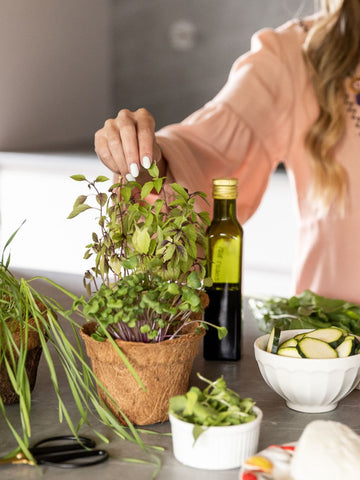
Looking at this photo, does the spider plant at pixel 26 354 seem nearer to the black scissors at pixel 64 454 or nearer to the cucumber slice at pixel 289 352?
the black scissors at pixel 64 454

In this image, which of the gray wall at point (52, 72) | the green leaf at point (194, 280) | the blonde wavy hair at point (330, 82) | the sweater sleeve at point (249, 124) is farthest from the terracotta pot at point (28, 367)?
the gray wall at point (52, 72)

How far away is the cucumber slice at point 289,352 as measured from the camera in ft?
2.90

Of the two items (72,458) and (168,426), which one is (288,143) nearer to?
(168,426)

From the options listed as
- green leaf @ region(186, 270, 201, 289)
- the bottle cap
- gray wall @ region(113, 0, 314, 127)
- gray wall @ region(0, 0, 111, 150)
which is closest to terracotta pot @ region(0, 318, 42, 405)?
green leaf @ region(186, 270, 201, 289)

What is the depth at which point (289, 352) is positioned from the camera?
0.89 meters

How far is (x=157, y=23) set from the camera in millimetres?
3789

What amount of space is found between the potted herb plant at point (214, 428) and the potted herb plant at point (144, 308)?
93 mm

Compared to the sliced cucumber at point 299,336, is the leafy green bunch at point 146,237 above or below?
above

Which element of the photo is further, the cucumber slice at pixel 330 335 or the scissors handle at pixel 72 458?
the cucumber slice at pixel 330 335

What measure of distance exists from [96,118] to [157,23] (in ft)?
2.06

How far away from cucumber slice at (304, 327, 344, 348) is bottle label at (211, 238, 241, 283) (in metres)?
0.20

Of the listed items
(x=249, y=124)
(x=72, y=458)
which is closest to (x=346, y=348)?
(x=72, y=458)

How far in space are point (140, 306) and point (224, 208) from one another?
302 millimetres

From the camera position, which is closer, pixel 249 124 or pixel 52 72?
pixel 249 124
